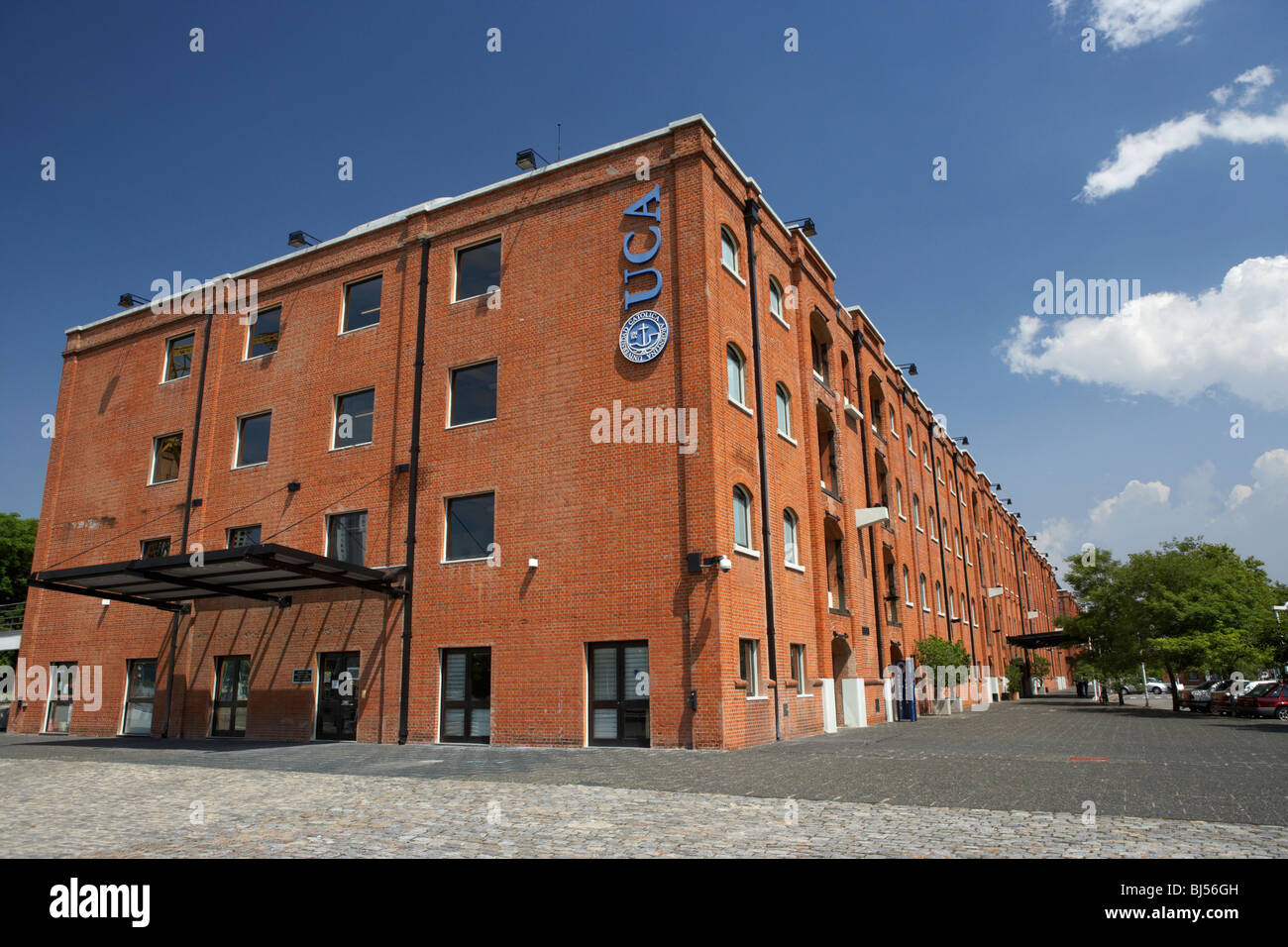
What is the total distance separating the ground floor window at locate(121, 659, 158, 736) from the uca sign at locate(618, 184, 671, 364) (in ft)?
57.6

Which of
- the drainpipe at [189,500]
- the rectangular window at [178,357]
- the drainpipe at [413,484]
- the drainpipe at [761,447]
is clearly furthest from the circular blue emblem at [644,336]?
the rectangular window at [178,357]

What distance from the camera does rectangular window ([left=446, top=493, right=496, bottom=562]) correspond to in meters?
20.3

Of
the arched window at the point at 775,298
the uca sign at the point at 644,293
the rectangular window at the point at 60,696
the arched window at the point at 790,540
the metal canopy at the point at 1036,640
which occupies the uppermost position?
the arched window at the point at 775,298

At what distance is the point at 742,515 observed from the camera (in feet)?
65.1

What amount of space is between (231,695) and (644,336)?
50.2ft

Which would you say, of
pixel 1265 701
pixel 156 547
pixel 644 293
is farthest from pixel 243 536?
pixel 1265 701

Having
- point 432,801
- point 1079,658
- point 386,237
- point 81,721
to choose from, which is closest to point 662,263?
point 386,237

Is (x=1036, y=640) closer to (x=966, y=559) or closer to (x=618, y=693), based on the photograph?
(x=966, y=559)

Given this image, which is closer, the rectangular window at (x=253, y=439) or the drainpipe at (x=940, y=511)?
the rectangular window at (x=253, y=439)

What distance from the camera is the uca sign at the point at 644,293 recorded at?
1922 centimetres

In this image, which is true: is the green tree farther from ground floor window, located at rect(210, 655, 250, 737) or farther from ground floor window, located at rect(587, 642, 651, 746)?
ground floor window, located at rect(587, 642, 651, 746)

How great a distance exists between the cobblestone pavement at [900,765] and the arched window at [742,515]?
4.66 metres

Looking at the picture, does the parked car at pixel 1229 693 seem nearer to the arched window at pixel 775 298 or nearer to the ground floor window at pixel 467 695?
the arched window at pixel 775 298

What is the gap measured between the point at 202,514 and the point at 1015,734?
78.5 feet
